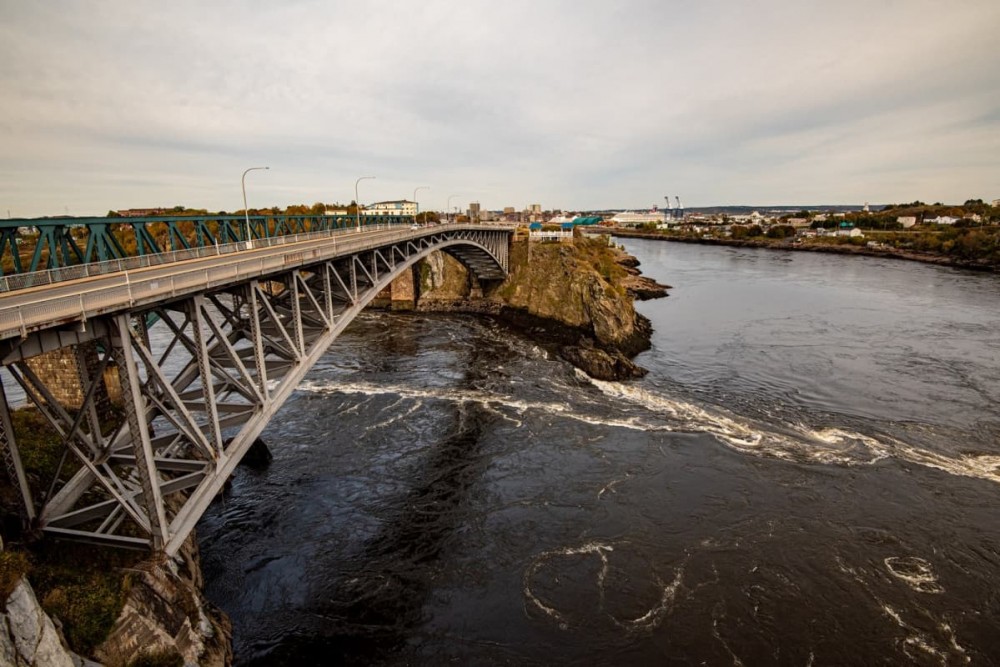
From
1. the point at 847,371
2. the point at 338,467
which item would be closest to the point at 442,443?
the point at 338,467

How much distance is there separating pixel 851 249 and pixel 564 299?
11565 cm

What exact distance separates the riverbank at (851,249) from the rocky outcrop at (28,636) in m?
135

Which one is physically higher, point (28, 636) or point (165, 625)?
point (28, 636)

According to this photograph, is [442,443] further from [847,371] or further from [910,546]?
[847,371]

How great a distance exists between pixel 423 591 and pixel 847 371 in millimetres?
37220

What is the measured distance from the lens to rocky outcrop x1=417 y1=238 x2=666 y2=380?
45188 millimetres

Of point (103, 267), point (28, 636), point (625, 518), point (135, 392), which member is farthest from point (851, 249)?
point (28, 636)

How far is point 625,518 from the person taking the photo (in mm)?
21281

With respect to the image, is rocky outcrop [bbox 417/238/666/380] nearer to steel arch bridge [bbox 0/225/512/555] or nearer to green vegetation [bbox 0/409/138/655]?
steel arch bridge [bbox 0/225/512/555]

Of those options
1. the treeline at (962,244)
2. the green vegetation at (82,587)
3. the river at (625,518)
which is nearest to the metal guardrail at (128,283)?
the green vegetation at (82,587)

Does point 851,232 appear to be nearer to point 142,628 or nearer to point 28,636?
point 142,628

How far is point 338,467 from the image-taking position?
82.0ft

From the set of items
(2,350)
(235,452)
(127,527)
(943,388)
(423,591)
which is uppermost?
(2,350)

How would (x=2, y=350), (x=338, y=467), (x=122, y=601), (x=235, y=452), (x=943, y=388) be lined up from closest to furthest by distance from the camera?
(x=2, y=350)
(x=122, y=601)
(x=235, y=452)
(x=338, y=467)
(x=943, y=388)
